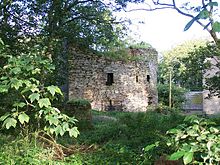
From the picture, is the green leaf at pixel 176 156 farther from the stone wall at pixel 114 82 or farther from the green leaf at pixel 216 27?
the stone wall at pixel 114 82

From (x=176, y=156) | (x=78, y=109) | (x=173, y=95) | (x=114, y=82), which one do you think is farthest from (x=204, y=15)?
(x=173, y=95)

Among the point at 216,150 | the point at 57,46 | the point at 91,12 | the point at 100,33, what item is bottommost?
the point at 216,150

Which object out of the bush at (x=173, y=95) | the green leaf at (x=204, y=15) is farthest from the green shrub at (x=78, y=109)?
→ the bush at (x=173, y=95)

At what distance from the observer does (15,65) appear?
2771mm

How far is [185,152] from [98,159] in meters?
3.11

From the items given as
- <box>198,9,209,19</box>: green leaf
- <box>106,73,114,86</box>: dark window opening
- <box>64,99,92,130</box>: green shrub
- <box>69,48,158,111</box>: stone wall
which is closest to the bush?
<box>69,48,158,111</box>: stone wall

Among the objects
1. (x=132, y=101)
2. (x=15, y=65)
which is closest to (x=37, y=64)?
(x=15, y=65)

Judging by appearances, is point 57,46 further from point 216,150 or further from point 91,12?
point 216,150

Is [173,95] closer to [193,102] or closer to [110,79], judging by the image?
[193,102]

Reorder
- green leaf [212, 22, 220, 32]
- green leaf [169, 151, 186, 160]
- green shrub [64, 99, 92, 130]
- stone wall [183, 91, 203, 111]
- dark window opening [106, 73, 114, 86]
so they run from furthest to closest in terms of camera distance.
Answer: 1. stone wall [183, 91, 203, 111]
2. dark window opening [106, 73, 114, 86]
3. green shrub [64, 99, 92, 130]
4. green leaf [169, 151, 186, 160]
5. green leaf [212, 22, 220, 32]

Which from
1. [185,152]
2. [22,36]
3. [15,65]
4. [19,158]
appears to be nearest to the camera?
[185,152]

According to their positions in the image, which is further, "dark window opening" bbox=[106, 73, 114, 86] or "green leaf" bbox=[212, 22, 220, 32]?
"dark window opening" bbox=[106, 73, 114, 86]

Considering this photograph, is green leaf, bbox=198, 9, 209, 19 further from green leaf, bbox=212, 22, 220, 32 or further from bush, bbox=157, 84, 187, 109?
bush, bbox=157, 84, 187, 109

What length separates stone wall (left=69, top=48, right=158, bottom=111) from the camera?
17.7 meters
